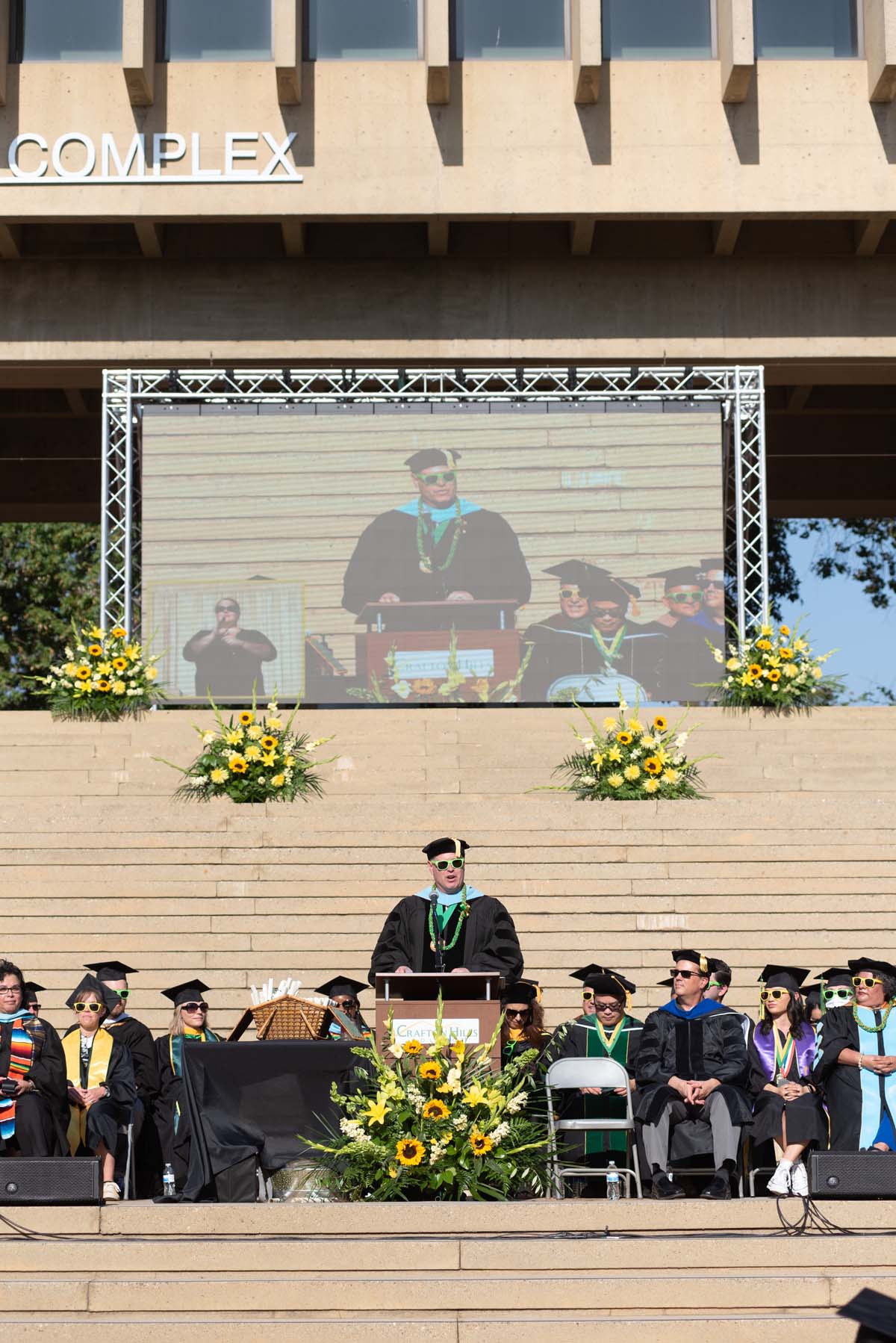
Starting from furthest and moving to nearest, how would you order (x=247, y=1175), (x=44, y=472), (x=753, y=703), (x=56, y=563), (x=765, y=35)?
(x=56, y=563) < (x=44, y=472) < (x=765, y=35) < (x=753, y=703) < (x=247, y=1175)

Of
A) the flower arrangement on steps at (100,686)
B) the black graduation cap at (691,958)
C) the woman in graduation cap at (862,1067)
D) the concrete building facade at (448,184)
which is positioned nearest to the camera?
the woman in graduation cap at (862,1067)

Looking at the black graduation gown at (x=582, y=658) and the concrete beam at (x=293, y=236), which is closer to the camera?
the black graduation gown at (x=582, y=658)

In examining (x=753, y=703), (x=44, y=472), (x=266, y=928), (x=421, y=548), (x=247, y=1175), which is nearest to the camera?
(x=247, y=1175)

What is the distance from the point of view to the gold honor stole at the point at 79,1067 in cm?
939

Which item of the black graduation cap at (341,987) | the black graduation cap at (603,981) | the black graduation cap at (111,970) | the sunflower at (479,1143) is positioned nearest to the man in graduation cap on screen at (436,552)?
the black graduation cap at (341,987)

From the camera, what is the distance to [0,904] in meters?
12.4

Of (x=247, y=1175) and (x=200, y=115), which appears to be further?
(x=200, y=115)

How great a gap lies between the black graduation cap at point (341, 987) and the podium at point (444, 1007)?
216cm

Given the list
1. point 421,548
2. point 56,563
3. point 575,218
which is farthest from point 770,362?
point 56,563

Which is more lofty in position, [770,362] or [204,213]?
[204,213]

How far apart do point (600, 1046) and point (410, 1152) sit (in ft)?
6.33

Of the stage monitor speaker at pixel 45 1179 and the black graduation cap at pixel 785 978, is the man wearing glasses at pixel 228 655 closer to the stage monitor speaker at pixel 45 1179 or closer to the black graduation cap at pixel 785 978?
the black graduation cap at pixel 785 978

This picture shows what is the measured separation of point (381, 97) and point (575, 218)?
2536 millimetres

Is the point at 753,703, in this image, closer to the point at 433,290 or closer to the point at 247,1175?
the point at 433,290
